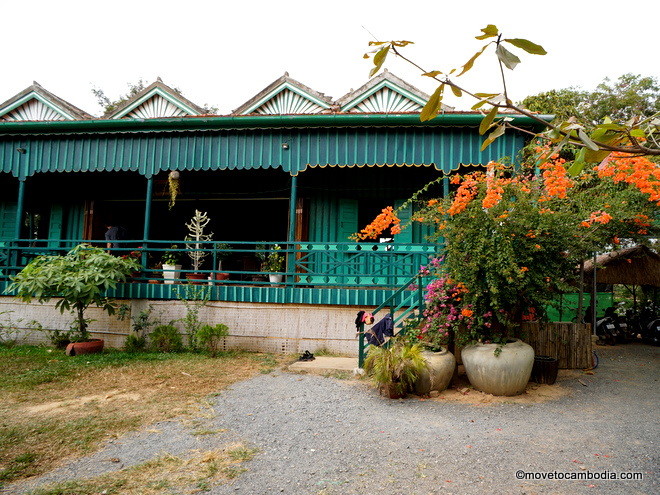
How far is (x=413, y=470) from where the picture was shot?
3246mm

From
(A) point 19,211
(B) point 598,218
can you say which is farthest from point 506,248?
(A) point 19,211

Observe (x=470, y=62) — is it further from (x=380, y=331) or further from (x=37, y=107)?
(x=37, y=107)

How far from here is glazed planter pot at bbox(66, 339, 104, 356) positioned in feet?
24.5

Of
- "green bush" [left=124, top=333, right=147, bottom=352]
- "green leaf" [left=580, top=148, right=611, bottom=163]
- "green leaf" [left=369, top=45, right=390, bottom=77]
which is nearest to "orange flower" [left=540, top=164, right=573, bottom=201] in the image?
"green leaf" [left=580, top=148, right=611, bottom=163]

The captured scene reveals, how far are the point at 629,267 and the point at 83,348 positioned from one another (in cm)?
1183

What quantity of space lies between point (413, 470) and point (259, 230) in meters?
8.65

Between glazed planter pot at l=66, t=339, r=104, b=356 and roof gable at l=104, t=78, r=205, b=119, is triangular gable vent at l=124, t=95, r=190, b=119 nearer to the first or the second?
roof gable at l=104, t=78, r=205, b=119

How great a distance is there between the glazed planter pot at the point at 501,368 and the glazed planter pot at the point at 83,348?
6.24 meters

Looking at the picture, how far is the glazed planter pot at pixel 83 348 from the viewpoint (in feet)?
24.5

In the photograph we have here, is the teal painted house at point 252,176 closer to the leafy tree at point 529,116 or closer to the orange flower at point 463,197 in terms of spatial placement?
the orange flower at point 463,197

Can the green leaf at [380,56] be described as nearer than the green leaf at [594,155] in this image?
Yes

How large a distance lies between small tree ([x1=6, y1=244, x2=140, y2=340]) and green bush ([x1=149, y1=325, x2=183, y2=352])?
89 centimetres

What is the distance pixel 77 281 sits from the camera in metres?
7.17

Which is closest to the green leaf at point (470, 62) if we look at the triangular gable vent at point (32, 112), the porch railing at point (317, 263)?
the porch railing at point (317, 263)
